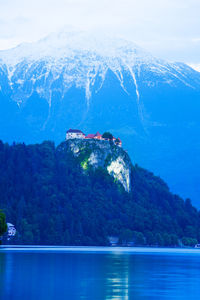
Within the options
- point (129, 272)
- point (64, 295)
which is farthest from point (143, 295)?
point (129, 272)

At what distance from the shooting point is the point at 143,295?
6862 centimetres

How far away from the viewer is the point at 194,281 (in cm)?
8538

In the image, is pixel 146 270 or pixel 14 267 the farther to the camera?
pixel 146 270

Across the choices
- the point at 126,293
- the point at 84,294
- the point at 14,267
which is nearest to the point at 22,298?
the point at 84,294

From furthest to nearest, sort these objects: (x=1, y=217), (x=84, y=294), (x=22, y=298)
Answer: (x=1, y=217), (x=84, y=294), (x=22, y=298)

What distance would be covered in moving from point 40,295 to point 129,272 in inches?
1354

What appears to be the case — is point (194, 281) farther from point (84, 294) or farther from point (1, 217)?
point (1, 217)

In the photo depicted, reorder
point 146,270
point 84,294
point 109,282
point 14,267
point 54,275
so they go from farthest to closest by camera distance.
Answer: point 146,270 < point 14,267 < point 54,275 < point 109,282 < point 84,294

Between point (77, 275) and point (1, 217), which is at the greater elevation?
point (1, 217)

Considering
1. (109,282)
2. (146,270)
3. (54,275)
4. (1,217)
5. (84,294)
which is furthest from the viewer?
(1,217)

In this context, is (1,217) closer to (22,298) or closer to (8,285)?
(8,285)

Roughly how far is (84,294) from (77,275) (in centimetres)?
2101

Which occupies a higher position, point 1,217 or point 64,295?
point 1,217

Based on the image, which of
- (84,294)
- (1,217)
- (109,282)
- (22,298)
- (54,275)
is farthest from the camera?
(1,217)
